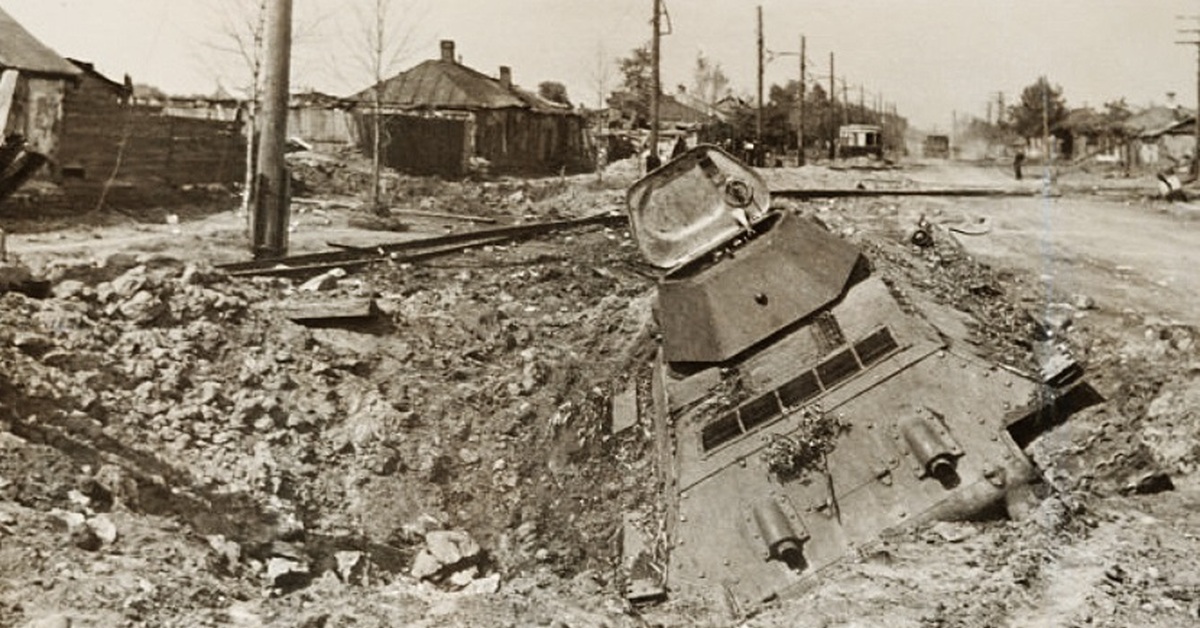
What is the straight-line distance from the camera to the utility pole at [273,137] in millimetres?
12758

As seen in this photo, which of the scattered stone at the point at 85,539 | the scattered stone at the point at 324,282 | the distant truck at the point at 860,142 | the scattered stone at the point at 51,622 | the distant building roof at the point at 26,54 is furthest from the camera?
the distant truck at the point at 860,142

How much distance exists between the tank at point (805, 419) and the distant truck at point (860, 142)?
149ft

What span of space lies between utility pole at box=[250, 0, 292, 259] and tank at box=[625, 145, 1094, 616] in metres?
6.06

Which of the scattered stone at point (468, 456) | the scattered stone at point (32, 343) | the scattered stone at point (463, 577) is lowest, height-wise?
the scattered stone at point (463, 577)

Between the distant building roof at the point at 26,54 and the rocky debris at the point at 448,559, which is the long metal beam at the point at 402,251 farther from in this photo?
the distant building roof at the point at 26,54

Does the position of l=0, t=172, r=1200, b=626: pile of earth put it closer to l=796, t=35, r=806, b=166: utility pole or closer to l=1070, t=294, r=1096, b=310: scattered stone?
l=1070, t=294, r=1096, b=310: scattered stone

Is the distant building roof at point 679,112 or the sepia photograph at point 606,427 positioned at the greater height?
the distant building roof at point 679,112

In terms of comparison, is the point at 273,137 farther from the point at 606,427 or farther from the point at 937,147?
the point at 937,147

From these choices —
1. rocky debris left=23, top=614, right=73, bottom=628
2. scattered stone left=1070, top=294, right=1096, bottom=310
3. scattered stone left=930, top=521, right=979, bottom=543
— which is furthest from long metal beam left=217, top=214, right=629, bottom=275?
scattered stone left=1070, top=294, right=1096, bottom=310

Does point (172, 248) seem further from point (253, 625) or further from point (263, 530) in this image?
point (253, 625)

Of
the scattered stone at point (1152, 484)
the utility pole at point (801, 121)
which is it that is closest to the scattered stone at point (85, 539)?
the scattered stone at point (1152, 484)

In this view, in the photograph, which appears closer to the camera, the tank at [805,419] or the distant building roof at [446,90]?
the tank at [805,419]

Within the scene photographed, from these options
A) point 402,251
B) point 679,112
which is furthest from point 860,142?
point 402,251

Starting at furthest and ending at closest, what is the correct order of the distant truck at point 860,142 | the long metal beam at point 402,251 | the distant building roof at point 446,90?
the distant truck at point 860,142, the distant building roof at point 446,90, the long metal beam at point 402,251
